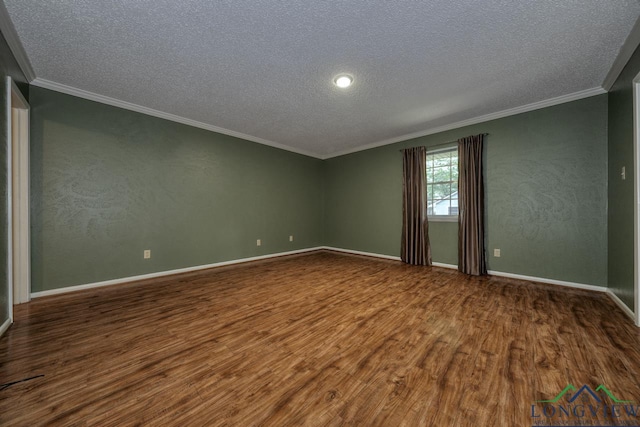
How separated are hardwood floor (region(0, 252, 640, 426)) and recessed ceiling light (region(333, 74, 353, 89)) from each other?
2.56 metres

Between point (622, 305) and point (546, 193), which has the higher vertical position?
point (546, 193)

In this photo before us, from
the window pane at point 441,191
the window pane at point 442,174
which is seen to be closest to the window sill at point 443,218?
the window pane at point 441,191

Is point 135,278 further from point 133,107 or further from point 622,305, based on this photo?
point 622,305

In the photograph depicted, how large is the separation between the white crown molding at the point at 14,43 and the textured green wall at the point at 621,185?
5350 millimetres

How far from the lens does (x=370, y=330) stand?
1982 mm

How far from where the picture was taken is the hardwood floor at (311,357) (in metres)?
1.16

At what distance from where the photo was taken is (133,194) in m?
3.40

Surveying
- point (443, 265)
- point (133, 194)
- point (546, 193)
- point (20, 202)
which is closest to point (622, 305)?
point (546, 193)

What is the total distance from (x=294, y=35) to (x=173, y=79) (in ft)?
5.43

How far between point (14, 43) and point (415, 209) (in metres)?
5.43

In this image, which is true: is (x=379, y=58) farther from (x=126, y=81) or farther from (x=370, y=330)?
(x=126, y=81)

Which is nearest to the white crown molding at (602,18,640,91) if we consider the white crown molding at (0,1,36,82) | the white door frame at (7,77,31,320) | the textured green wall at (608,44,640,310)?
the textured green wall at (608,44,640,310)

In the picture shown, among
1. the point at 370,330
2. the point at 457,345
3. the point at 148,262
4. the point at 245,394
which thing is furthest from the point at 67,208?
the point at 457,345

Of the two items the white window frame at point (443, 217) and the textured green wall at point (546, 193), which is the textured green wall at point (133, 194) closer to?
the white window frame at point (443, 217)
